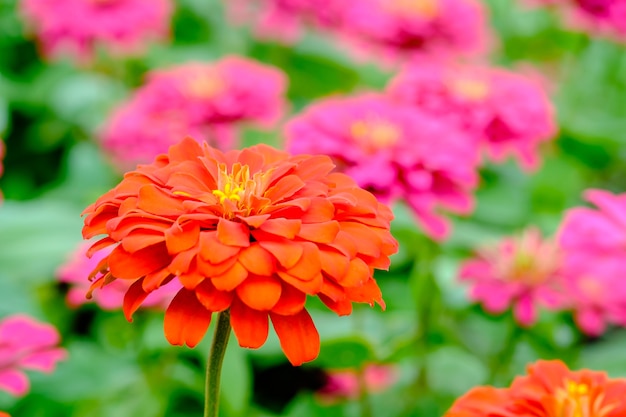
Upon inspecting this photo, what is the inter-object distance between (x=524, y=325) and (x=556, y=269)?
82mm

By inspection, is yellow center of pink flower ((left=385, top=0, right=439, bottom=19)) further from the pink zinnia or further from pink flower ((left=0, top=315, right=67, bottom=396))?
pink flower ((left=0, top=315, right=67, bottom=396))

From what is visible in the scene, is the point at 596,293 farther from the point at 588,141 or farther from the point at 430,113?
the point at 588,141

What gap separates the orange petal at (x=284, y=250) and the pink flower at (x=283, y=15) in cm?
108

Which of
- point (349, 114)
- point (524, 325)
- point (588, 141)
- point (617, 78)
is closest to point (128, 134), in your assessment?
point (349, 114)

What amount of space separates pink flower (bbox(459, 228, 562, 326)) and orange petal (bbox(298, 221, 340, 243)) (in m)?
0.41

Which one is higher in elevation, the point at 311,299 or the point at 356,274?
the point at 356,274

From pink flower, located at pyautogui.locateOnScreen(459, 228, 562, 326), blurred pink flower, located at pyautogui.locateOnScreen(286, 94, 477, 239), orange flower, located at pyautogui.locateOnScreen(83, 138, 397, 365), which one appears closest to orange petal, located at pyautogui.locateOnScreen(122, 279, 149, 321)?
orange flower, located at pyautogui.locateOnScreen(83, 138, 397, 365)

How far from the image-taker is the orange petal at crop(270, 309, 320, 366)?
41 cm

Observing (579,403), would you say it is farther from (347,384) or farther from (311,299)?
(347,384)

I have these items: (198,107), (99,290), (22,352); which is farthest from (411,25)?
(22,352)

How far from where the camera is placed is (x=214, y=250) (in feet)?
1.28

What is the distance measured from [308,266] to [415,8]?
3.05 feet

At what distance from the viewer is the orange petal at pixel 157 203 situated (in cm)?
42

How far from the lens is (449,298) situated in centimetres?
97
